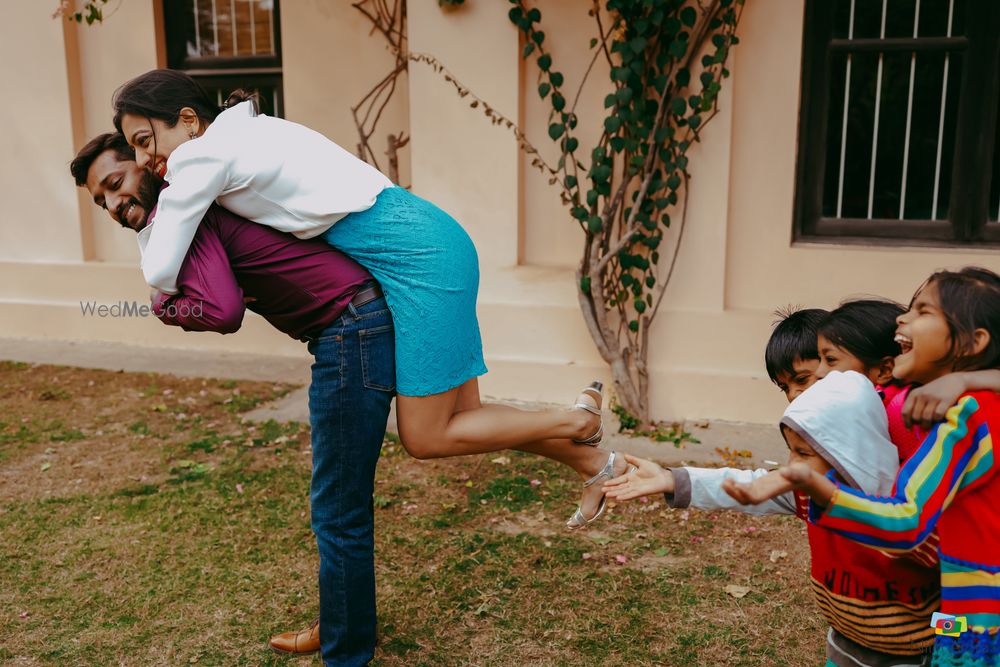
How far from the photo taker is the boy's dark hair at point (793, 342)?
2.29 m

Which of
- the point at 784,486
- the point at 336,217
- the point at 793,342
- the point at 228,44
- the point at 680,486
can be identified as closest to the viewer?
the point at 784,486

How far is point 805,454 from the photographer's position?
6.31ft

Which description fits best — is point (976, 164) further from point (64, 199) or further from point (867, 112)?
point (64, 199)

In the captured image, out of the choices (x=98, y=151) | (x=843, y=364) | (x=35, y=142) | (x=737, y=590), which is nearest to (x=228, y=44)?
(x=35, y=142)

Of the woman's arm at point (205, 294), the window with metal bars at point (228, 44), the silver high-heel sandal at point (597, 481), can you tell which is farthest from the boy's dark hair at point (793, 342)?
the window with metal bars at point (228, 44)

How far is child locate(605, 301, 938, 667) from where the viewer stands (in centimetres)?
192

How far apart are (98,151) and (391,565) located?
192 cm

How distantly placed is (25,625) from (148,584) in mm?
444

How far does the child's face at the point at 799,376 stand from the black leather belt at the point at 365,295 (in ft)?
3.66

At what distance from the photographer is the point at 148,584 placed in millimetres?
3629

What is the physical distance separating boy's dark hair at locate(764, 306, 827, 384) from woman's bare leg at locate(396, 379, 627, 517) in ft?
2.64

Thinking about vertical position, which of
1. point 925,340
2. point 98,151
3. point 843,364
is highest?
point 98,151

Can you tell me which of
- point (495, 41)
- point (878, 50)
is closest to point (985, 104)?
point (878, 50)

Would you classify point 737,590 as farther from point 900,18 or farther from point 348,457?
point 900,18
